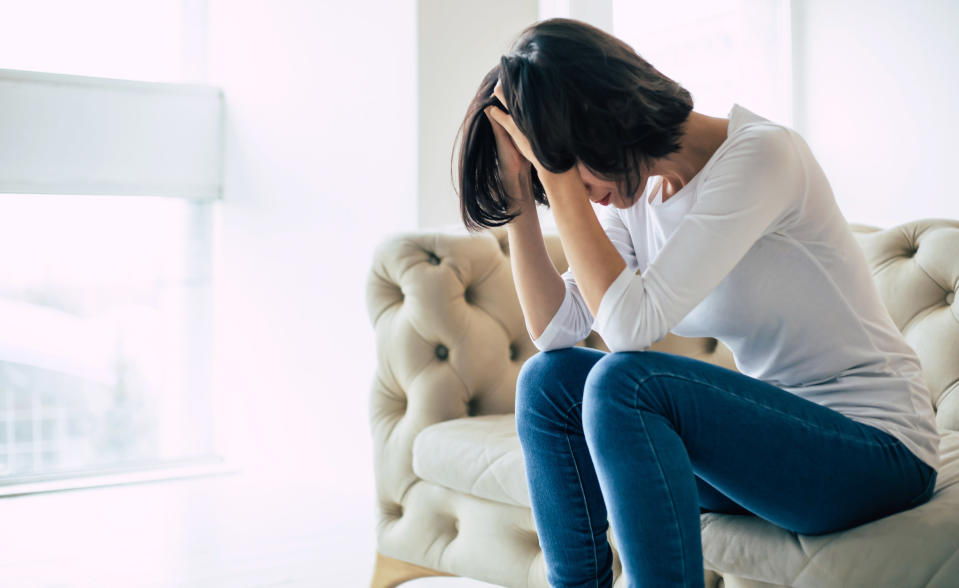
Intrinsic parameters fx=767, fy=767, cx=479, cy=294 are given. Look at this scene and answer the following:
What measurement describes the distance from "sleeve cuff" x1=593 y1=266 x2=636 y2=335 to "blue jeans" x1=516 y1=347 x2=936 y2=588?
5 cm

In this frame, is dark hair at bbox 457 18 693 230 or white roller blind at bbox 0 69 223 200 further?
white roller blind at bbox 0 69 223 200

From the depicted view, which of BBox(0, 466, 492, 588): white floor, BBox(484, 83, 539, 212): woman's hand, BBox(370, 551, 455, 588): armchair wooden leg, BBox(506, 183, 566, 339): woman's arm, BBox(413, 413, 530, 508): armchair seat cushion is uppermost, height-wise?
BBox(484, 83, 539, 212): woman's hand

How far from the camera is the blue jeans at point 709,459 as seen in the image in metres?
0.78

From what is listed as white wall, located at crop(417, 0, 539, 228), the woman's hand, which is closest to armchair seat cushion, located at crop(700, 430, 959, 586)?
the woman's hand

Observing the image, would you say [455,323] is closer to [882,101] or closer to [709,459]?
[709,459]

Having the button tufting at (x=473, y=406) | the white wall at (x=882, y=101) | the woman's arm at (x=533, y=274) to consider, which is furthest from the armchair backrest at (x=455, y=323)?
the white wall at (x=882, y=101)

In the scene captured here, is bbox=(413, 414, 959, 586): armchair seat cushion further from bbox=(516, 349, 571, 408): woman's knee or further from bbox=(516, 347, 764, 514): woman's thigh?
bbox=(516, 349, 571, 408): woman's knee

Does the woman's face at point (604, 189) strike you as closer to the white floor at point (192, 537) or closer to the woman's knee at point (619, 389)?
the woman's knee at point (619, 389)

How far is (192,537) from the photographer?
6.65 ft

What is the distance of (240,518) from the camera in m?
2.23

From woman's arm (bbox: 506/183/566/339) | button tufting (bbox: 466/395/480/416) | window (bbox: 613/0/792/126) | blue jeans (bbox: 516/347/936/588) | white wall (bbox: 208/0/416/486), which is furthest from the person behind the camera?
window (bbox: 613/0/792/126)

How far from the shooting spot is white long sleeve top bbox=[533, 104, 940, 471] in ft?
2.79

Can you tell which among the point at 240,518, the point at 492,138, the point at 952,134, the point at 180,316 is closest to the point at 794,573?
the point at 492,138

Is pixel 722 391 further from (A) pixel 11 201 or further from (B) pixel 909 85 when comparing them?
(A) pixel 11 201
